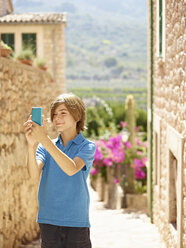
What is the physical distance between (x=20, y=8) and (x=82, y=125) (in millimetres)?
174319

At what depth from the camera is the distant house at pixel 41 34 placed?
15805 millimetres

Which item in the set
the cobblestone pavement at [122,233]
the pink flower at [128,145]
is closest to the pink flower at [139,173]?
the pink flower at [128,145]

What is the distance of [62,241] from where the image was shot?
2.70 m

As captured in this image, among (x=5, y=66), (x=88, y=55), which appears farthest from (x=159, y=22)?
(x=88, y=55)

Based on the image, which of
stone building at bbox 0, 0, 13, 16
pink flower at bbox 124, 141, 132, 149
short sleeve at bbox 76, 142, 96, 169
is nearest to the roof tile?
stone building at bbox 0, 0, 13, 16

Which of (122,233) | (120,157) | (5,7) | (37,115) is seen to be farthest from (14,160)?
(5,7)

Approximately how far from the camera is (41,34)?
52.1 ft

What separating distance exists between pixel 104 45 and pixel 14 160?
118290 millimetres

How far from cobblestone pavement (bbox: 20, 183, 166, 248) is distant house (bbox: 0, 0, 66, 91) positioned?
8.30m

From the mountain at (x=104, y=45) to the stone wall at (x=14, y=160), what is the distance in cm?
7008

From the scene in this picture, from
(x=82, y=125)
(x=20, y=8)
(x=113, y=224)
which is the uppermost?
(x=20, y=8)

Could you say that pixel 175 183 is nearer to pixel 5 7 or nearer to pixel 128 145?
pixel 128 145

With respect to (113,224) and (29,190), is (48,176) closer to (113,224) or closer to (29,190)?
(29,190)

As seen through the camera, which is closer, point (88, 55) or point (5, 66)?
point (5, 66)
